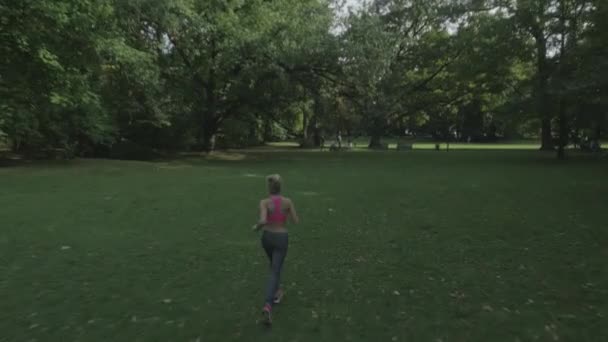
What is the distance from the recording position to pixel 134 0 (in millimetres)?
18172

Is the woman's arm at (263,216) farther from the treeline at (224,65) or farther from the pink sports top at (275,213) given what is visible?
the treeline at (224,65)

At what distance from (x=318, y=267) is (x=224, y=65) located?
19.5m

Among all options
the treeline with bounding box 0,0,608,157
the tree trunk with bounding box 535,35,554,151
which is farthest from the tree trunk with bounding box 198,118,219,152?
the tree trunk with bounding box 535,35,554,151

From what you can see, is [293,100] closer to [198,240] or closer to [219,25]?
[219,25]

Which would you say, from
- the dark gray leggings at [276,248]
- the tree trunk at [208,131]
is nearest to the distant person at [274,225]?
the dark gray leggings at [276,248]

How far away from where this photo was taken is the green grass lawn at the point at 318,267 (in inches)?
173

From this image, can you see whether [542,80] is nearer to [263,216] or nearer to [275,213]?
[275,213]

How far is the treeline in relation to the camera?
56.8ft

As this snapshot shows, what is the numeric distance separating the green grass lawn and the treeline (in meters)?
7.46

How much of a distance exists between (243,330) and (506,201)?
897 centimetres

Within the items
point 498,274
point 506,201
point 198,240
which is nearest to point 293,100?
point 506,201

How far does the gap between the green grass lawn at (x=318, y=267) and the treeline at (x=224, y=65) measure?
7.46 metres

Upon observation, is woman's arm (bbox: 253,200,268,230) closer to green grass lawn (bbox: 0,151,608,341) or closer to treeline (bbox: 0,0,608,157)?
green grass lawn (bbox: 0,151,608,341)

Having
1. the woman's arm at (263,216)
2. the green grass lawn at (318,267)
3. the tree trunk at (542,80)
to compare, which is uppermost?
the tree trunk at (542,80)
